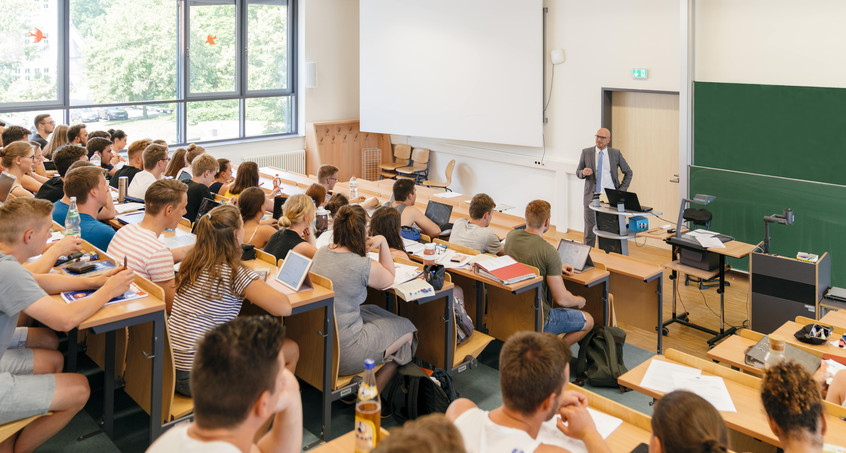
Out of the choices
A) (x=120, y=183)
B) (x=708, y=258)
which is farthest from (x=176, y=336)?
(x=708, y=258)

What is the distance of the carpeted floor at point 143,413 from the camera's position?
12.7 feet

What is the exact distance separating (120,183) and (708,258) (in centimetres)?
497

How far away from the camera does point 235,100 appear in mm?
11172

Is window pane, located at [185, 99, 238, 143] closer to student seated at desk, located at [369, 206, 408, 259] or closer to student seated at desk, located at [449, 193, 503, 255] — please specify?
student seated at desk, located at [449, 193, 503, 255]

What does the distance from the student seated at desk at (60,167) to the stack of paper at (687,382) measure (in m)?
4.71

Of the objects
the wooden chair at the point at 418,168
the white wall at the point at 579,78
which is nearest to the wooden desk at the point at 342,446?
the white wall at the point at 579,78

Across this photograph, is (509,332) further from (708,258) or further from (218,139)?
(218,139)

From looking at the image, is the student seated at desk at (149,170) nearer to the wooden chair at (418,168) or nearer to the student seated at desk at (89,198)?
the student seated at desk at (89,198)

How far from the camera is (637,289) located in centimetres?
563

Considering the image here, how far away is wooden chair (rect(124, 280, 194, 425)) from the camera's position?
344 cm

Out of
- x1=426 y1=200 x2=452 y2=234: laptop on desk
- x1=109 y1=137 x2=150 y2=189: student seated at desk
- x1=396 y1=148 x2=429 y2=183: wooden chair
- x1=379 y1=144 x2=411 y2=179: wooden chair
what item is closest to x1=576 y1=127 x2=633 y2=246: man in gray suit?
x1=426 y1=200 x2=452 y2=234: laptop on desk

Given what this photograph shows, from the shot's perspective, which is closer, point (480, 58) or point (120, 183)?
point (120, 183)

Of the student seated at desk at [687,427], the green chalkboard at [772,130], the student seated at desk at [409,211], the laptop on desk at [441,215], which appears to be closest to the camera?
the student seated at desk at [687,427]

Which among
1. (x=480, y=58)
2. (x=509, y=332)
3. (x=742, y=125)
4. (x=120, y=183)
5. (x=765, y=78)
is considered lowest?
(x=509, y=332)
